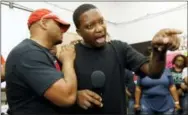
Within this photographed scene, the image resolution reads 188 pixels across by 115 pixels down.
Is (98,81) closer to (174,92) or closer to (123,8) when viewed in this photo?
(174,92)

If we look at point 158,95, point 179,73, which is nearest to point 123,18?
point 179,73

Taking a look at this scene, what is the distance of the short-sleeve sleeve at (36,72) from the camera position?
1.38 m

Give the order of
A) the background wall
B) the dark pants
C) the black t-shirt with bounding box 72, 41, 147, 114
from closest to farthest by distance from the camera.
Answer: the black t-shirt with bounding box 72, 41, 147, 114 → the dark pants → the background wall

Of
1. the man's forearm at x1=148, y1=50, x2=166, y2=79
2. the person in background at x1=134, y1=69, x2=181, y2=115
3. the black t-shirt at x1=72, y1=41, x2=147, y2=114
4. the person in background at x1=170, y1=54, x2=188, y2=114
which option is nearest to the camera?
the man's forearm at x1=148, y1=50, x2=166, y2=79

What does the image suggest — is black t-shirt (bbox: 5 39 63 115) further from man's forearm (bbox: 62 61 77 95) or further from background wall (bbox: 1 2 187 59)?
background wall (bbox: 1 2 187 59)

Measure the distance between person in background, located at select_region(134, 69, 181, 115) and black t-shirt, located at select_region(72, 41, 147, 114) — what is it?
1937mm

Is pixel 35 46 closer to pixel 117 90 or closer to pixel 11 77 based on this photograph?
pixel 11 77

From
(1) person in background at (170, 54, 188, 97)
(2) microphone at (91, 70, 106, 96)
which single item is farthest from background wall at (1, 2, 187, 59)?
(2) microphone at (91, 70, 106, 96)

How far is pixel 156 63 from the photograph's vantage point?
1.58m

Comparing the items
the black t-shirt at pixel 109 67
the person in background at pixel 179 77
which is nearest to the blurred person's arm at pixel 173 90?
the person in background at pixel 179 77

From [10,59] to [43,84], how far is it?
0.24 metres

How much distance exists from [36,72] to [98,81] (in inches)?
15.6

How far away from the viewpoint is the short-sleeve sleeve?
138 centimetres

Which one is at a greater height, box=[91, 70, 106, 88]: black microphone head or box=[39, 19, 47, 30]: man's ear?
box=[39, 19, 47, 30]: man's ear
